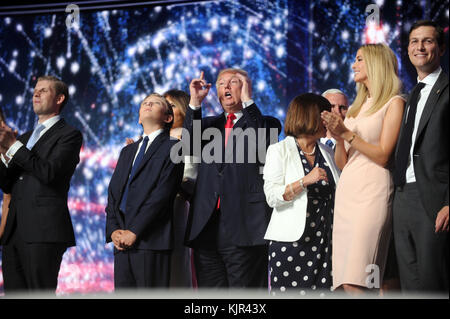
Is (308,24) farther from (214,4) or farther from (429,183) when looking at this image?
(429,183)

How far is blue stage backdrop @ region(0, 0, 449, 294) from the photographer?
5.16 metres

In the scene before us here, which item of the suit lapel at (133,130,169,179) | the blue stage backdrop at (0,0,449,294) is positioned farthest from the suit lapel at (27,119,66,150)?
the blue stage backdrop at (0,0,449,294)

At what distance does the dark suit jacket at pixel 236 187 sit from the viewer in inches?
135

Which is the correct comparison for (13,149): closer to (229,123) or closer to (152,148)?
(152,148)

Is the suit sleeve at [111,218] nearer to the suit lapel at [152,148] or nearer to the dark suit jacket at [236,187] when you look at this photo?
the suit lapel at [152,148]

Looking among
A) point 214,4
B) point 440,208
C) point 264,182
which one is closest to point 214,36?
point 214,4

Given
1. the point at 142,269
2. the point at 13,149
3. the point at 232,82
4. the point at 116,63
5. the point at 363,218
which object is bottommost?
the point at 142,269

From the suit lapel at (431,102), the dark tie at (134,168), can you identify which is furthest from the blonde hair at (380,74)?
the dark tie at (134,168)

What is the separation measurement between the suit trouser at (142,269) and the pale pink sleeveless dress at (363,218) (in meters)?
1.00

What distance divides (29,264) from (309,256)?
160cm

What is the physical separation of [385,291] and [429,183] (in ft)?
2.19

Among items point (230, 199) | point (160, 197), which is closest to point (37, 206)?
point (160, 197)

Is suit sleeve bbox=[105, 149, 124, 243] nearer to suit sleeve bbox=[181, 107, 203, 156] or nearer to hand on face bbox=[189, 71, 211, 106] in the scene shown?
suit sleeve bbox=[181, 107, 203, 156]

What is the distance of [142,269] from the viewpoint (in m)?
3.35
